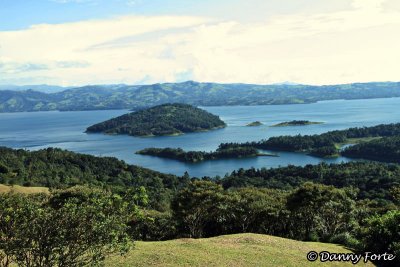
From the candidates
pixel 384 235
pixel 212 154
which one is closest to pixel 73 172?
pixel 212 154

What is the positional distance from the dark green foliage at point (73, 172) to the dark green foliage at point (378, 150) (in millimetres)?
86506

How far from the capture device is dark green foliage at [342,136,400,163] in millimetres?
166875

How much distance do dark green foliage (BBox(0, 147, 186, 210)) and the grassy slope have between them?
72997mm

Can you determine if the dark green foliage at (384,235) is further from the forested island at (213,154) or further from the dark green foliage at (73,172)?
the forested island at (213,154)

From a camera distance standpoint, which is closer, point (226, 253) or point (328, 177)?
point (226, 253)

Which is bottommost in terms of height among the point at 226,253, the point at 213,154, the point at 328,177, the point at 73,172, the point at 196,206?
the point at 328,177

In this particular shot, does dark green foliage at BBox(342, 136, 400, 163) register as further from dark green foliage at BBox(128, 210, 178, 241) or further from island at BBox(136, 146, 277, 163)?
dark green foliage at BBox(128, 210, 178, 241)

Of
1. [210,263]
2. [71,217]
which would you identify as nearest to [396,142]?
[210,263]

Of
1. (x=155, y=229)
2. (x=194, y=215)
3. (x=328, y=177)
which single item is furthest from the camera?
(x=328, y=177)

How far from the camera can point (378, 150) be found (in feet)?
570

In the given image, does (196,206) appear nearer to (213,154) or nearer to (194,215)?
(194,215)

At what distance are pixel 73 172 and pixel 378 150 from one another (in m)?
125

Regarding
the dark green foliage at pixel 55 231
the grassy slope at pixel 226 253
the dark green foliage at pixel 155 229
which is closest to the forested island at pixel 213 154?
A: the dark green foliage at pixel 155 229

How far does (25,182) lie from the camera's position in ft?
356
